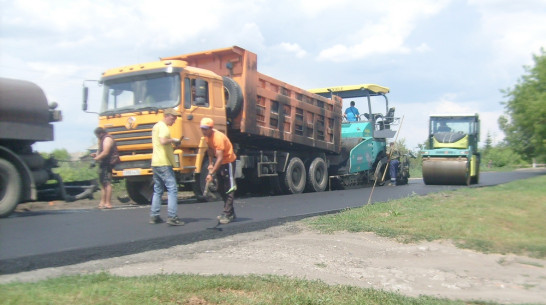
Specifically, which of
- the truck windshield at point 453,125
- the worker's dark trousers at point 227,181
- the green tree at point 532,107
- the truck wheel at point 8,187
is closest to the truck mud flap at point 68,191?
the truck wheel at point 8,187

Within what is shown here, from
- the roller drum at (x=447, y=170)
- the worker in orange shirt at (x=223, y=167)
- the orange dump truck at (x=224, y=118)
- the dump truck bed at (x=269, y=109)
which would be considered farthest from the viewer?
the roller drum at (x=447, y=170)

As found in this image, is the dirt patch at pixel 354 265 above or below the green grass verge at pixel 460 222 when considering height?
below

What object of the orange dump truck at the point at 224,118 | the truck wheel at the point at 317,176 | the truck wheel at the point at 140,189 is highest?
the orange dump truck at the point at 224,118

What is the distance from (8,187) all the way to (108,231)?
2.40m

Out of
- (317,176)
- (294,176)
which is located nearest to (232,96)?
(294,176)

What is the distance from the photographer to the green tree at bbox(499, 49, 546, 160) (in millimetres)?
20594

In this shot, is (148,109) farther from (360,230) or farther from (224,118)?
(360,230)

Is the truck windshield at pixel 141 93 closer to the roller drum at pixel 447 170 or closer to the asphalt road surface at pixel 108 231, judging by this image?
the asphalt road surface at pixel 108 231

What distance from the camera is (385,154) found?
19625 mm

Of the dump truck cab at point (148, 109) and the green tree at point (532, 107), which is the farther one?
the green tree at point (532, 107)

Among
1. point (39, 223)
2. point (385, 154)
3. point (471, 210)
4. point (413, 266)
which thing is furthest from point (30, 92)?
point (385, 154)

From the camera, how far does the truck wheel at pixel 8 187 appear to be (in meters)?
8.65

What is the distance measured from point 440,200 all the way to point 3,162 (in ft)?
30.1

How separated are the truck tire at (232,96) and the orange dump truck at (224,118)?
0.02 metres
